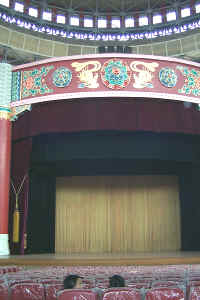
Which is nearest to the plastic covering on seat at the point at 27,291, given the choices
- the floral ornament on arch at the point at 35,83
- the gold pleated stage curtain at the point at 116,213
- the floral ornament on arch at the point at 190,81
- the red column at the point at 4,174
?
the red column at the point at 4,174

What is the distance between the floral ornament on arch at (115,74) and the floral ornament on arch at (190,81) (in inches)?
64.4

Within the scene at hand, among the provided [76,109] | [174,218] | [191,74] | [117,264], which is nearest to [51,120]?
[76,109]

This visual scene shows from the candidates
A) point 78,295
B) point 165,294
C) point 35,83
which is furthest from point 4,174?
point 165,294

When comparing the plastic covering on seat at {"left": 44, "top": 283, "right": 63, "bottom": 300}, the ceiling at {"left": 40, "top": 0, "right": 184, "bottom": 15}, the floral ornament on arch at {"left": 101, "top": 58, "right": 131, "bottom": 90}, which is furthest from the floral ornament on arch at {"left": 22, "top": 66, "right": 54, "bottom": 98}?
the ceiling at {"left": 40, "top": 0, "right": 184, "bottom": 15}

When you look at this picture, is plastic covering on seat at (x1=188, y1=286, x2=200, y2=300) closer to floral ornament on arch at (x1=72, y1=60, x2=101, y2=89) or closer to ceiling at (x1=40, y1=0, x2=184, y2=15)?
floral ornament on arch at (x1=72, y1=60, x2=101, y2=89)

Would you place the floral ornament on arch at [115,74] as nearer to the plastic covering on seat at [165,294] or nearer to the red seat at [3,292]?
the red seat at [3,292]

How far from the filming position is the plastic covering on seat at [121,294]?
10.2 ft

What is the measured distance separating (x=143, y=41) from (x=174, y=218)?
857cm

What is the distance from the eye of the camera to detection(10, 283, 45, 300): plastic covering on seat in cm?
349

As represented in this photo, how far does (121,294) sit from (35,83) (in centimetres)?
993

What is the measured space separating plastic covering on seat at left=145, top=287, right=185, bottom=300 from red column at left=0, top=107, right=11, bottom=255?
8931mm

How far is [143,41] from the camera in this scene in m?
20.0

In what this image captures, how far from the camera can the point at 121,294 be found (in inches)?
123

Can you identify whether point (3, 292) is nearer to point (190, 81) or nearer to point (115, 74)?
point (115, 74)
